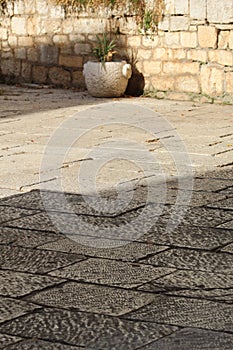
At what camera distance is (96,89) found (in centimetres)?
1000

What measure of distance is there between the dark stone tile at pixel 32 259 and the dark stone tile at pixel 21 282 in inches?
3.0

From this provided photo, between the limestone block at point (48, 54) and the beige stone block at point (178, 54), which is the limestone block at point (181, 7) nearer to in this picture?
the beige stone block at point (178, 54)

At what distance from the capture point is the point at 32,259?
3.71m

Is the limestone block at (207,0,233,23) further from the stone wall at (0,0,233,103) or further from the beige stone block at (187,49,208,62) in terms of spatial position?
the beige stone block at (187,49,208,62)

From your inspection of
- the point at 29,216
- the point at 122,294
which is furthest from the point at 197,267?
the point at 29,216

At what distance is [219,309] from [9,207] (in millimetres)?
1900

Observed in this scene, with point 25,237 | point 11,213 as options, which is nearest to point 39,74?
point 11,213

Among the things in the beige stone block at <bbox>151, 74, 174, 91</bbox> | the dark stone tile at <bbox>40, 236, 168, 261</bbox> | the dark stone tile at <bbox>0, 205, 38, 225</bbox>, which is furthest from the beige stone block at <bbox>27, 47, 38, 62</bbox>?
the dark stone tile at <bbox>40, 236, 168, 261</bbox>

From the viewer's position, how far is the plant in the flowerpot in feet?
32.3

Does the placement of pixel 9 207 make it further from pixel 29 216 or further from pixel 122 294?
pixel 122 294

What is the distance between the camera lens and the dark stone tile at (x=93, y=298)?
10.1 ft

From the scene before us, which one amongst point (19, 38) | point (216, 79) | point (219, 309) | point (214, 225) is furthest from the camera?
point (19, 38)

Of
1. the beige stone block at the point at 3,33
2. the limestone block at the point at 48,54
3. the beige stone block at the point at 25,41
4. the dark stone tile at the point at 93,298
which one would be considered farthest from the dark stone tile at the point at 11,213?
the beige stone block at the point at 3,33

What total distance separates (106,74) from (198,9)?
4.25 ft
